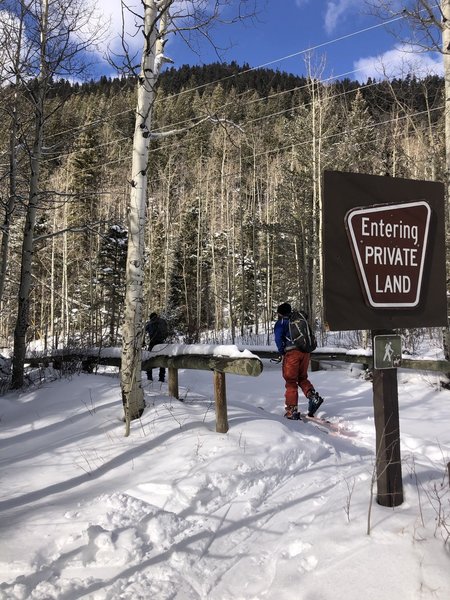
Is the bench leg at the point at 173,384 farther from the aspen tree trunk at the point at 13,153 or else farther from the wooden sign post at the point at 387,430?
the aspen tree trunk at the point at 13,153

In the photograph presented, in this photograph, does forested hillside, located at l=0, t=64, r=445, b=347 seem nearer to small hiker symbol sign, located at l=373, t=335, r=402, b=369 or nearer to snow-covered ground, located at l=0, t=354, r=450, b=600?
snow-covered ground, located at l=0, t=354, r=450, b=600

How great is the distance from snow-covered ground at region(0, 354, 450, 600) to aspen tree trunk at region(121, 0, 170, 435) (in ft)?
1.71

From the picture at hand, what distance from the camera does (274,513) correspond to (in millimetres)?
3264

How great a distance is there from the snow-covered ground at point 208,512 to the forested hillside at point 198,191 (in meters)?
3.32

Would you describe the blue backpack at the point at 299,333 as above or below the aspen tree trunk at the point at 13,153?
below

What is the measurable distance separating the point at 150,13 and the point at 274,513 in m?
5.75

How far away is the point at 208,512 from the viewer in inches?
129

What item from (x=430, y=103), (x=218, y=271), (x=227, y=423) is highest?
(x=430, y=103)

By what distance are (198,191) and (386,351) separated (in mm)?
33376

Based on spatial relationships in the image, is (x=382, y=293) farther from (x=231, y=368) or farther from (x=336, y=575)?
(x=231, y=368)

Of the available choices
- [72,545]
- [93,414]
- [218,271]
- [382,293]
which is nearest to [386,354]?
[382,293]

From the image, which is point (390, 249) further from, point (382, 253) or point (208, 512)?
point (208, 512)

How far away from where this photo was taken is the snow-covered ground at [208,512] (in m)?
2.38

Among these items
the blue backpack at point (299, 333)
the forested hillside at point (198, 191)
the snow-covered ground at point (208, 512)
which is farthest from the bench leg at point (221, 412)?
the forested hillside at point (198, 191)
